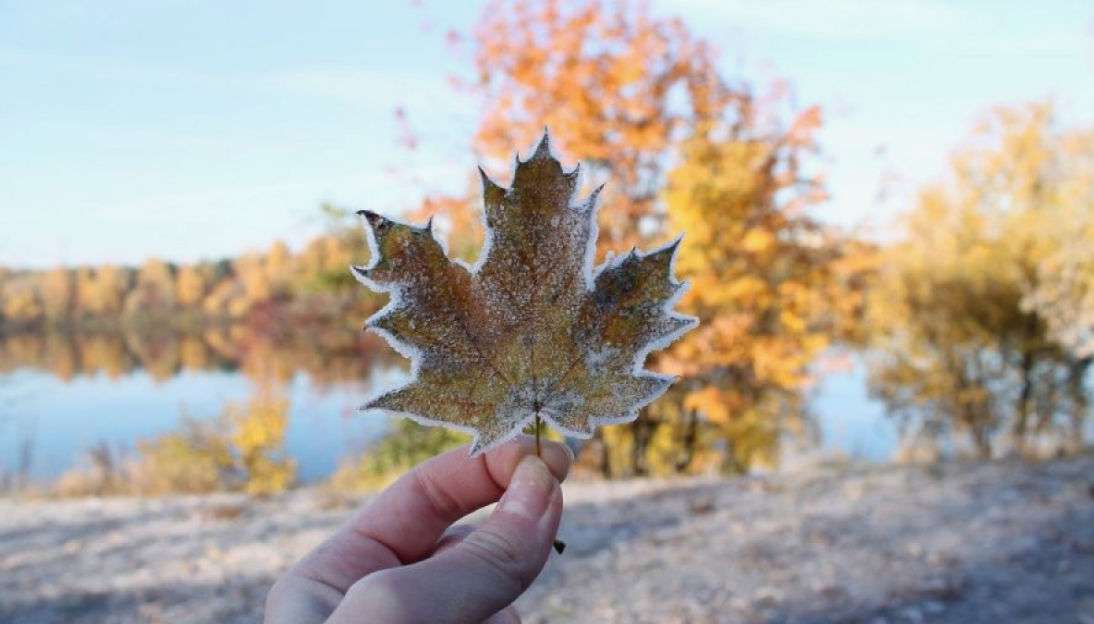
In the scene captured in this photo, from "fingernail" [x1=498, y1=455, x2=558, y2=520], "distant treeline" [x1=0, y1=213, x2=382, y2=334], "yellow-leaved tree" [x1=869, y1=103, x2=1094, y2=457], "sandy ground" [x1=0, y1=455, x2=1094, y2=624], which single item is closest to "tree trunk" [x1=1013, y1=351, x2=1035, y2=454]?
"yellow-leaved tree" [x1=869, y1=103, x2=1094, y2=457]

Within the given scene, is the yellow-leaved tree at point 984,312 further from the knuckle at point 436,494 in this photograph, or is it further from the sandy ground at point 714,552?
the knuckle at point 436,494

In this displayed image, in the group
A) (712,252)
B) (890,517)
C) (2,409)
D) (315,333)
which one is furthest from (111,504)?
(315,333)

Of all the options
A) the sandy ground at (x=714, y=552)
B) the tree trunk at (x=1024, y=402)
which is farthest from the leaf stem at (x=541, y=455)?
the tree trunk at (x=1024, y=402)

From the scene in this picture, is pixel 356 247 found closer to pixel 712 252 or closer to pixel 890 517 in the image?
pixel 712 252

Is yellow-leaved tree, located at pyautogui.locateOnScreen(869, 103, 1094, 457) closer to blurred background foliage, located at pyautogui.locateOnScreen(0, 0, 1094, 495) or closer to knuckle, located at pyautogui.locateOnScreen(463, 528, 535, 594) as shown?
blurred background foliage, located at pyautogui.locateOnScreen(0, 0, 1094, 495)

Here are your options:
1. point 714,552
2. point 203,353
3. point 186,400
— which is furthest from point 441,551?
point 203,353
